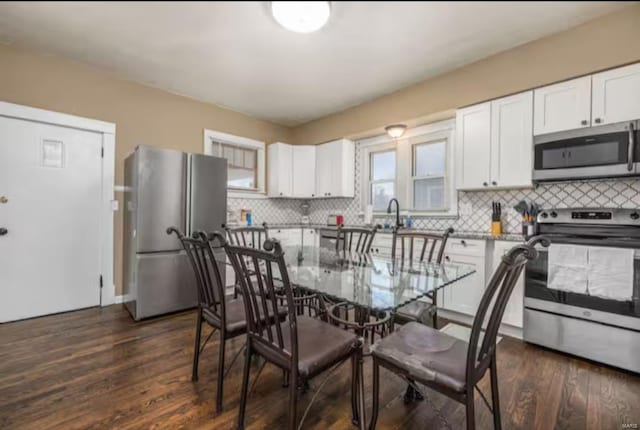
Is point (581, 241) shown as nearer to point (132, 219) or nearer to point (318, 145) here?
point (318, 145)

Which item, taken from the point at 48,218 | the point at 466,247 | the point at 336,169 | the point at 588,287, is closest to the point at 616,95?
the point at 588,287

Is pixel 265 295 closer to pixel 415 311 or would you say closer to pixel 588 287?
pixel 415 311

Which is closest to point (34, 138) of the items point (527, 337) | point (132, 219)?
point (132, 219)

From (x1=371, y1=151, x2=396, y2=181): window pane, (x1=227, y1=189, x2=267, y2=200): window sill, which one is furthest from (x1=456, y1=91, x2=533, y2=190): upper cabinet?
(x1=227, y1=189, x2=267, y2=200): window sill

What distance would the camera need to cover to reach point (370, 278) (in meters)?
1.79

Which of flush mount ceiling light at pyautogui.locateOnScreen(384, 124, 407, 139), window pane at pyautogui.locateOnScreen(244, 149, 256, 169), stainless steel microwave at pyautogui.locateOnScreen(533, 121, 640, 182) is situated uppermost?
flush mount ceiling light at pyautogui.locateOnScreen(384, 124, 407, 139)

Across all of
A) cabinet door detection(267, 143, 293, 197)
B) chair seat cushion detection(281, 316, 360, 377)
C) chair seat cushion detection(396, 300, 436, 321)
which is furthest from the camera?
cabinet door detection(267, 143, 293, 197)

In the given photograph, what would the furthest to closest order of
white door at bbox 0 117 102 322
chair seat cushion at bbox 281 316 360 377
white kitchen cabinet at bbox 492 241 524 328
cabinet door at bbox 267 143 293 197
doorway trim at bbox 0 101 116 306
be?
1. cabinet door at bbox 267 143 293 197
2. doorway trim at bbox 0 101 116 306
3. white door at bbox 0 117 102 322
4. white kitchen cabinet at bbox 492 241 524 328
5. chair seat cushion at bbox 281 316 360 377

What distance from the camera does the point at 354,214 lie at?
433 cm

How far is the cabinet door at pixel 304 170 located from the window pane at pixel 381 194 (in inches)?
38.1

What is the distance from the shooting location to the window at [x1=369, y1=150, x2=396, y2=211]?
3.97 metres

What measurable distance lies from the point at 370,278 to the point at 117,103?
3.27m

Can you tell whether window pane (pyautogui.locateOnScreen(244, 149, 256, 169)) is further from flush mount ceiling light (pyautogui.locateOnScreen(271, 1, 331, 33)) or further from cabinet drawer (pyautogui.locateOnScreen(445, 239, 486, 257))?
flush mount ceiling light (pyautogui.locateOnScreen(271, 1, 331, 33))

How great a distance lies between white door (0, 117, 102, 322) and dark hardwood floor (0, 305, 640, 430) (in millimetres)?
504
